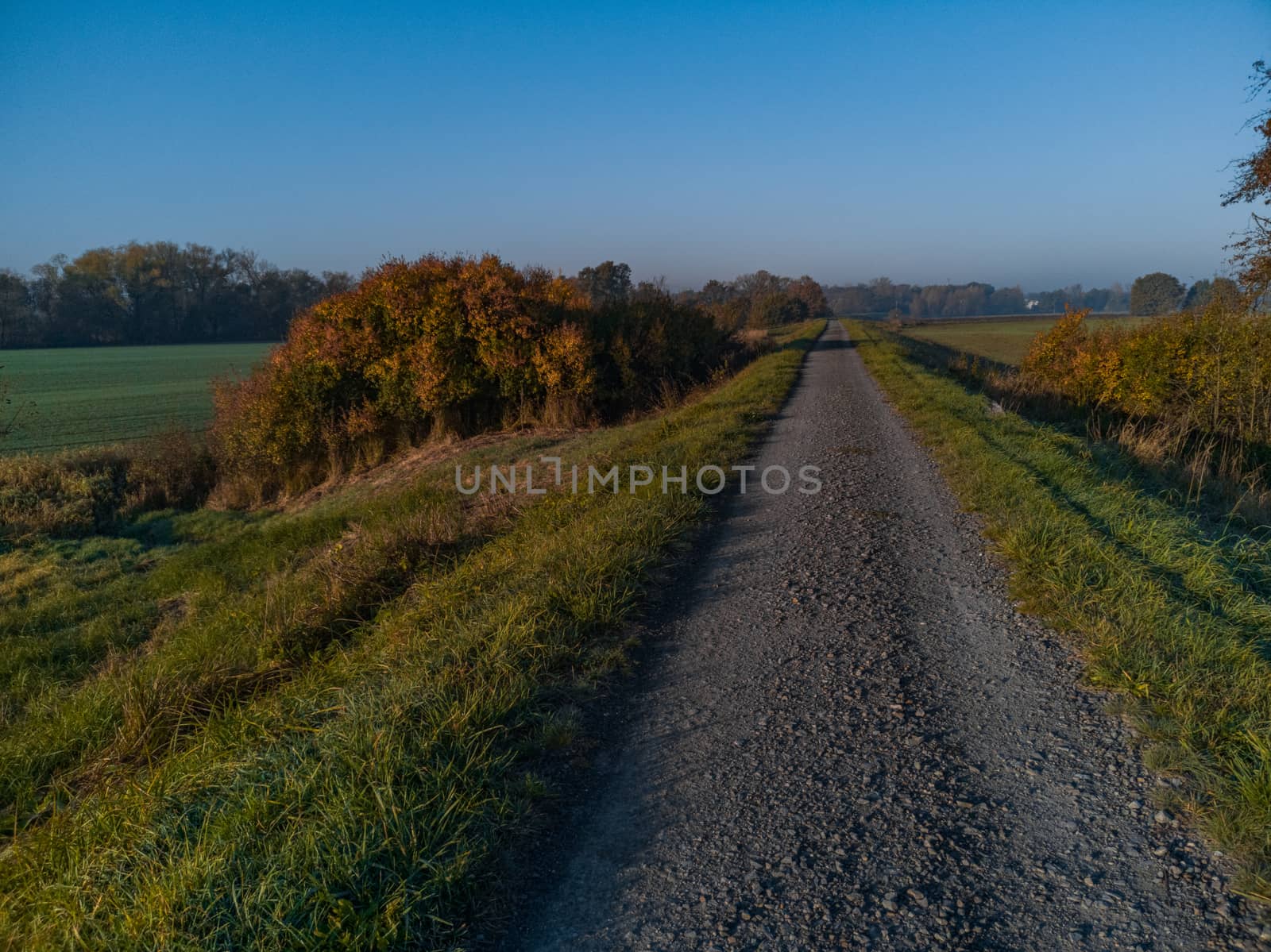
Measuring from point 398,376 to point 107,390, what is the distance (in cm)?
2683

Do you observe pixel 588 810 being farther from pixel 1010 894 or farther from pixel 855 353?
pixel 855 353

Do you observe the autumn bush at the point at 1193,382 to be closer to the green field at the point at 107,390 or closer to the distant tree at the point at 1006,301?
the green field at the point at 107,390

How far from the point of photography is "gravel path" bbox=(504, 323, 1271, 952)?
2.35 metres

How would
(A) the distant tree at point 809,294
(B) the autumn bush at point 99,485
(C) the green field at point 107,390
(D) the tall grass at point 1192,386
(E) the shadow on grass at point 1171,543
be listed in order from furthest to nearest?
(A) the distant tree at point 809,294, (C) the green field at point 107,390, (B) the autumn bush at point 99,485, (D) the tall grass at point 1192,386, (E) the shadow on grass at point 1171,543

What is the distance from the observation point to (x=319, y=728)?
350 cm

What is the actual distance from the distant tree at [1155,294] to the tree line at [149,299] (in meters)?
52.6

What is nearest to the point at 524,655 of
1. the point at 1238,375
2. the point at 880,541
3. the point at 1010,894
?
the point at 1010,894

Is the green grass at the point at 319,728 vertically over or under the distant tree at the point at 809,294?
under

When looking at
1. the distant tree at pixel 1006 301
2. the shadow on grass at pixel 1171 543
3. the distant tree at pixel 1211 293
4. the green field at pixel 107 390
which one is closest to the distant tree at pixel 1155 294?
the distant tree at pixel 1211 293

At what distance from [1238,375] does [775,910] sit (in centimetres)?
1664

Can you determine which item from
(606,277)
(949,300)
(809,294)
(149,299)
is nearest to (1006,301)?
(949,300)

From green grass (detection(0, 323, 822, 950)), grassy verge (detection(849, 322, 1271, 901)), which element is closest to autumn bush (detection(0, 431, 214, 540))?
green grass (detection(0, 323, 822, 950))

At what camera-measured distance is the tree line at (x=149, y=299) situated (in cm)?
5403

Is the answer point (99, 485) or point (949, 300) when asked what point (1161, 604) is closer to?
point (99, 485)
